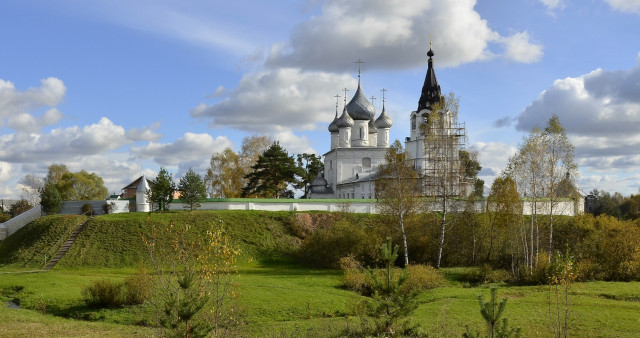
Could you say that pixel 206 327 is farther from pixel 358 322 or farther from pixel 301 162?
pixel 301 162

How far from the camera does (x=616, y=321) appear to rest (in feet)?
51.1

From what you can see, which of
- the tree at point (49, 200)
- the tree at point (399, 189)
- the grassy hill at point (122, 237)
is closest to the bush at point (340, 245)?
the tree at point (399, 189)

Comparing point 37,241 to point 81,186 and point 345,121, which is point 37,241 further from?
point 81,186

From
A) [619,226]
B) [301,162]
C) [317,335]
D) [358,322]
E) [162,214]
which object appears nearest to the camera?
[317,335]

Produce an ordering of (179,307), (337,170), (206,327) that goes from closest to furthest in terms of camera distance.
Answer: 1. (179,307)
2. (206,327)
3. (337,170)

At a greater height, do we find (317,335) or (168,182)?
(168,182)

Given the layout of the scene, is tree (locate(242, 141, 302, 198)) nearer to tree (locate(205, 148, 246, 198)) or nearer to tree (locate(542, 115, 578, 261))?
tree (locate(205, 148, 246, 198))

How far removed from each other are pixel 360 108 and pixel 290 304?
126ft

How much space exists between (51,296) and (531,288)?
58.8ft

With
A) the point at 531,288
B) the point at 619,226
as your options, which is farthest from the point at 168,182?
the point at 619,226

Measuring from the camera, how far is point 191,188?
3791 cm

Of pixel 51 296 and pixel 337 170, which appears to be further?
pixel 337 170

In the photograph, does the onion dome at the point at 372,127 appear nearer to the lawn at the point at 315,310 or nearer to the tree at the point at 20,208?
the lawn at the point at 315,310

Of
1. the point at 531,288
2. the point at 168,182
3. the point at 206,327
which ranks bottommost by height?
the point at 531,288
